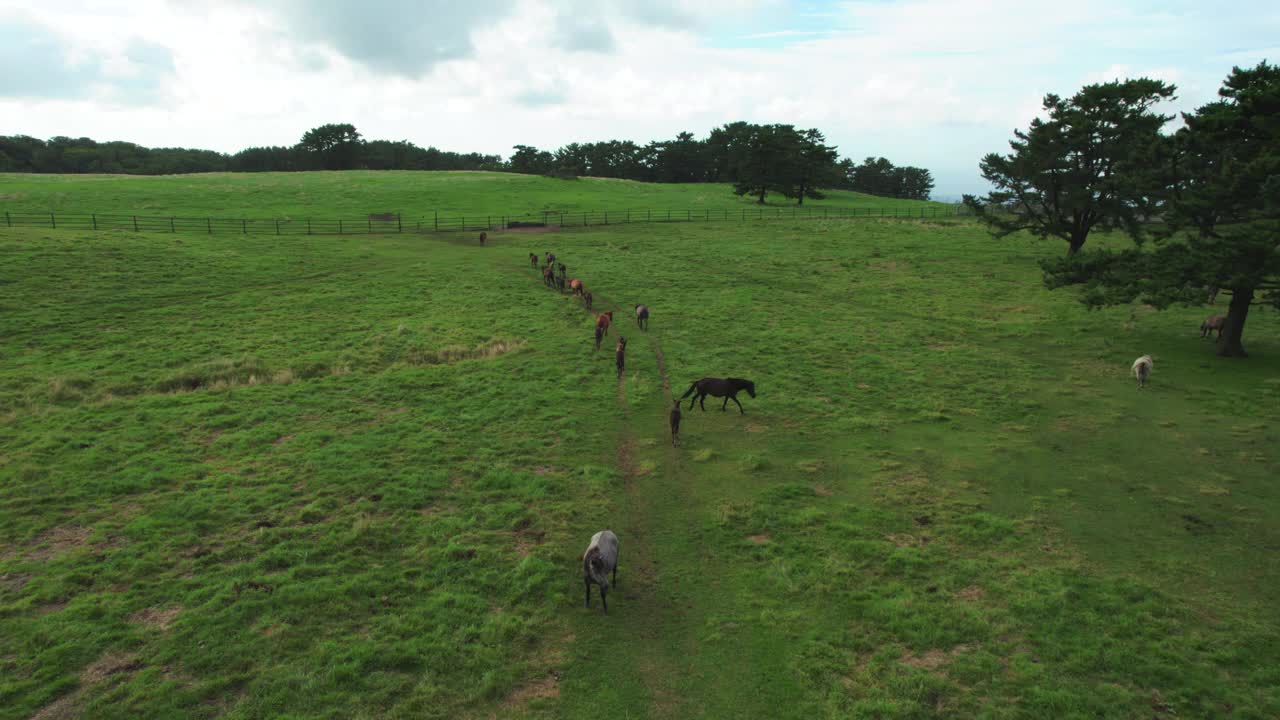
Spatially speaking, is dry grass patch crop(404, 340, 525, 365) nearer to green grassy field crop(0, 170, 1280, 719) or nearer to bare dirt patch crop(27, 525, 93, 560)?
green grassy field crop(0, 170, 1280, 719)

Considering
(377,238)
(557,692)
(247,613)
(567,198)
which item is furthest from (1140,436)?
(567,198)

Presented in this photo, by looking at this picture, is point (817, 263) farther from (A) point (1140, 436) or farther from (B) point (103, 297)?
(B) point (103, 297)

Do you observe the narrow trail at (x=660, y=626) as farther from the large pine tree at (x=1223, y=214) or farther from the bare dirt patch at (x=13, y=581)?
the large pine tree at (x=1223, y=214)

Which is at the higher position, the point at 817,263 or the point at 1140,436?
the point at 817,263

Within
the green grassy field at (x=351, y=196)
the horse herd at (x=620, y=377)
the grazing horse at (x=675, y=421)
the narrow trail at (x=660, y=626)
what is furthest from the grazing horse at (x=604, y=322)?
the green grassy field at (x=351, y=196)

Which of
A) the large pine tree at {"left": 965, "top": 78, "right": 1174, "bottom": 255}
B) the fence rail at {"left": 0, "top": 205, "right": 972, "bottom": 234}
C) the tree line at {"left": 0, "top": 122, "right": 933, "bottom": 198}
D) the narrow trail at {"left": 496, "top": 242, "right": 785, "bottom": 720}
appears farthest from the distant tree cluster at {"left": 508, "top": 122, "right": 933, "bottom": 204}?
the narrow trail at {"left": 496, "top": 242, "right": 785, "bottom": 720}

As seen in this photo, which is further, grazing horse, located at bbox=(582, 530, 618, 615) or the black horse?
the black horse
